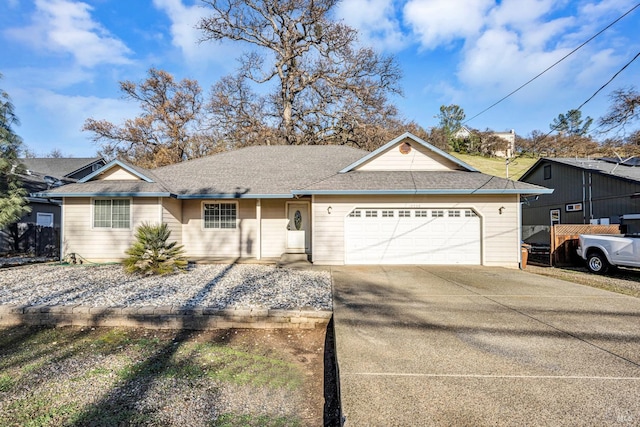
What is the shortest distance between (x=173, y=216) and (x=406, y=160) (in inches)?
342

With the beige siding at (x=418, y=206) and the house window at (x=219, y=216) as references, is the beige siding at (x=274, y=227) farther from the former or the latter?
the beige siding at (x=418, y=206)

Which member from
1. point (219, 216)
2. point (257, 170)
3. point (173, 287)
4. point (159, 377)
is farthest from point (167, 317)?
point (257, 170)

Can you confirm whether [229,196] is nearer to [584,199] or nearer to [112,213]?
[112,213]

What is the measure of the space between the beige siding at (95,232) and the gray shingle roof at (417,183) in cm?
545

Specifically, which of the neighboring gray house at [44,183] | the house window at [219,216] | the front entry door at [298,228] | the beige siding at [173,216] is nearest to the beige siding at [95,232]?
the beige siding at [173,216]

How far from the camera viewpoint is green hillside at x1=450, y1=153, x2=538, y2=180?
31.1 meters

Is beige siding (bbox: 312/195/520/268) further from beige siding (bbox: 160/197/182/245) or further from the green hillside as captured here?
the green hillside

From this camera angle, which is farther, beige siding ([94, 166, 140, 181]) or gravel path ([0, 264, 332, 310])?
beige siding ([94, 166, 140, 181])

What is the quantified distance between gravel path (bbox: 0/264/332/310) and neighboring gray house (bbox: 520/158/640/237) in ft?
34.0

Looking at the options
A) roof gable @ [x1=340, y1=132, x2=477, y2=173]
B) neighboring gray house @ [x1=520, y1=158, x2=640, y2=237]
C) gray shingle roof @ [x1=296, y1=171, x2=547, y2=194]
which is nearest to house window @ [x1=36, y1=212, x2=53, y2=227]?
gray shingle roof @ [x1=296, y1=171, x2=547, y2=194]

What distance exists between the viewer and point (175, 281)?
7984 mm

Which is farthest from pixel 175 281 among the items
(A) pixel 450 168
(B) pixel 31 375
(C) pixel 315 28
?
(C) pixel 315 28

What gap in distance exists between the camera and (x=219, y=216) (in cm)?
1222

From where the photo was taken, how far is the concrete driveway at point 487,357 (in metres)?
2.54
